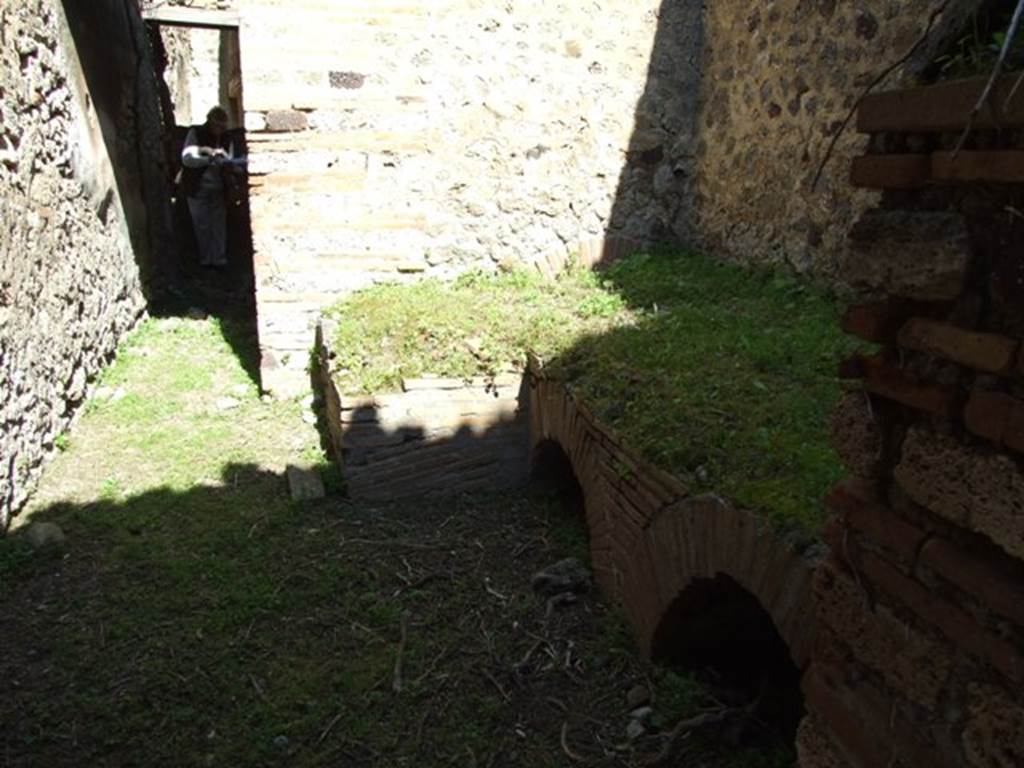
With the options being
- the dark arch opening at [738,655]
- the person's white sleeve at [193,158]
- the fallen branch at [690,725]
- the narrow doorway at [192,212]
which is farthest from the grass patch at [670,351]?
the person's white sleeve at [193,158]

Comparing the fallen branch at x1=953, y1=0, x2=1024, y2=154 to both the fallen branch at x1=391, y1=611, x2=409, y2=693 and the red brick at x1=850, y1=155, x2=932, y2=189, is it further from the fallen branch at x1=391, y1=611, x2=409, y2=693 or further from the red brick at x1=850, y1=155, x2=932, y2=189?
the fallen branch at x1=391, y1=611, x2=409, y2=693

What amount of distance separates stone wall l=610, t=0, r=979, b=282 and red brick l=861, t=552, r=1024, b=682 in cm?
269

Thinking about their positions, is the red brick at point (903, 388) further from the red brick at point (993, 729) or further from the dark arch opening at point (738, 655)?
the dark arch opening at point (738, 655)

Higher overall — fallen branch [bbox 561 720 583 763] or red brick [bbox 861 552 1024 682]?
red brick [bbox 861 552 1024 682]

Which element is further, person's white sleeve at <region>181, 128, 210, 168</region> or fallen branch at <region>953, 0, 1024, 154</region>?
person's white sleeve at <region>181, 128, 210, 168</region>

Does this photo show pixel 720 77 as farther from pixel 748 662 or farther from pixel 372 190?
pixel 748 662

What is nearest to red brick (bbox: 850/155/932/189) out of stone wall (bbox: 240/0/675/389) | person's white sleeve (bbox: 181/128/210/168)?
stone wall (bbox: 240/0/675/389)

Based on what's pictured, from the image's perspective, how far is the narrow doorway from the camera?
6730 millimetres

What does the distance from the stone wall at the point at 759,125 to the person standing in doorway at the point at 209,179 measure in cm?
467

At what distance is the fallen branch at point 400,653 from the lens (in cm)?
298

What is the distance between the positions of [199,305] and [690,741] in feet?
21.6

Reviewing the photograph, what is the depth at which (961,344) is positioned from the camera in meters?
1.22

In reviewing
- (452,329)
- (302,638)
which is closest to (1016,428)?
(302,638)

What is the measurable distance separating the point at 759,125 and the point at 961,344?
14.4 feet
